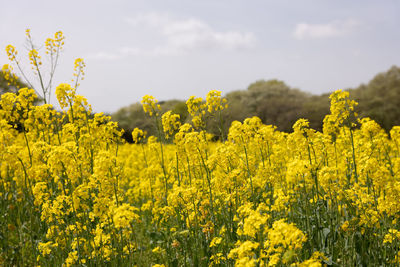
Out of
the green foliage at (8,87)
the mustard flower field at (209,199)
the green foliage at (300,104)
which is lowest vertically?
the mustard flower field at (209,199)

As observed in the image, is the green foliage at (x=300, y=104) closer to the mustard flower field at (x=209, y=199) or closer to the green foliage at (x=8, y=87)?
the green foliage at (x=8, y=87)

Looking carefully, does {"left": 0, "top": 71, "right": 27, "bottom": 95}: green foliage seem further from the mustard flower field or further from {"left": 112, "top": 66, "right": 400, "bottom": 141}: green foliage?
{"left": 112, "top": 66, "right": 400, "bottom": 141}: green foliage

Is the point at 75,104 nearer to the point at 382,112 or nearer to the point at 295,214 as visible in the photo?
the point at 295,214

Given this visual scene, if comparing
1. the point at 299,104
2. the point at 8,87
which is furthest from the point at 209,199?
the point at 8,87

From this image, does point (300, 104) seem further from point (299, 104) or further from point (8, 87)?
point (8, 87)

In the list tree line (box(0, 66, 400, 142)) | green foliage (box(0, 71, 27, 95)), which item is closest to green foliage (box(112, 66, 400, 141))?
tree line (box(0, 66, 400, 142))

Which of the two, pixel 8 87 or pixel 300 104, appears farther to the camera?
pixel 300 104

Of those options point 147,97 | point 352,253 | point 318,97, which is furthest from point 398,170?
point 318,97

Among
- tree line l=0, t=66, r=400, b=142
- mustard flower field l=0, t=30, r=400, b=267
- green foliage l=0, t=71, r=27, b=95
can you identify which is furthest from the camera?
tree line l=0, t=66, r=400, b=142

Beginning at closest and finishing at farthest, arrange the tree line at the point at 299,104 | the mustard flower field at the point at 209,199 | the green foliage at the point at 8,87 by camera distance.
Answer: the mustard flower field at the point at 209,199, the green foliage at the point at 8,87, the tree line at the point at 299,104

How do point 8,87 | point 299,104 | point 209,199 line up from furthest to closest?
1. point 299,104
2. point 8,87
3. point 209,199

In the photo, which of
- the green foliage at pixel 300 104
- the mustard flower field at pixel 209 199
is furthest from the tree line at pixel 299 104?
the mustard flower field at pixel 209 199

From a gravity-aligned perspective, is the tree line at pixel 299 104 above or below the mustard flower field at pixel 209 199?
above

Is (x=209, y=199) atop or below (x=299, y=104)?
below
